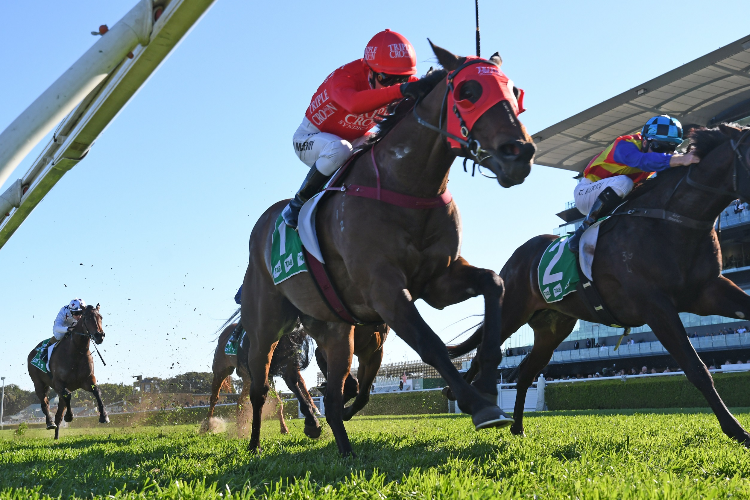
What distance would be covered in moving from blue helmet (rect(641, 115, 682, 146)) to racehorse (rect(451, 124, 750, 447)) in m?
0.26

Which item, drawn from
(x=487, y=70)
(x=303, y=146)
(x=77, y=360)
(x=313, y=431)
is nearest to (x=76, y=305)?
(x=77, y=360)

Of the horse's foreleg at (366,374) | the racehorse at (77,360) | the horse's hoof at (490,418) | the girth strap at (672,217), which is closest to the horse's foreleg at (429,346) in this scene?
the horse's hoof at (490,418)

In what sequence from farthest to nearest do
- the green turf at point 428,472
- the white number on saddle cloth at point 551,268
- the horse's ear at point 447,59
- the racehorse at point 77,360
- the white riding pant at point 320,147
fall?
1. the racehorse at point 77,360
2. the white number on saddle cloth at point 551,268
3. the white riding pant at point 320,147
4. the horse's ear at point 447,59
5. the green turf at point 428,472

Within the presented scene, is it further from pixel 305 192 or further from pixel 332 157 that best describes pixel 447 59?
pixel 305 192

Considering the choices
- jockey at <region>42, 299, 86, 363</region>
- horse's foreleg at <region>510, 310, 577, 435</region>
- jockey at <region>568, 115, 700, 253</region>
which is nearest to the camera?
jockey at <region>568, 115, 700, 253</region>

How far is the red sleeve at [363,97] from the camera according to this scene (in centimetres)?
417

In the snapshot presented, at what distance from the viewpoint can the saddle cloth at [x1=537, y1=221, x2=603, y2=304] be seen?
18.7 feet

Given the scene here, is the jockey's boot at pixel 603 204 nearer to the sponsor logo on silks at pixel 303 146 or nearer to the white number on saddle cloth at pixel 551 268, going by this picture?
the white number on saddle cloth at pixel 551 268

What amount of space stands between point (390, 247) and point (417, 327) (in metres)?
0.57

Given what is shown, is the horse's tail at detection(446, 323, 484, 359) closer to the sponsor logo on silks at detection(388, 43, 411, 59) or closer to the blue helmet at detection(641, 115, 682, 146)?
the blue helmet at detection(641, 115, 682, 146)

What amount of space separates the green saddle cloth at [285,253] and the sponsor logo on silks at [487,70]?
1.83m

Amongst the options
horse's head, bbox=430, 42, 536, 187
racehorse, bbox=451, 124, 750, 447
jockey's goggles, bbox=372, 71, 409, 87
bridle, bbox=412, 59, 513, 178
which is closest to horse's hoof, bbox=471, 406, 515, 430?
horse's head, bbox=430, 42, 536, 187

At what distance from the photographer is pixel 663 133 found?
18.4 ft

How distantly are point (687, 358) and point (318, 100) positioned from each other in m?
3.28
